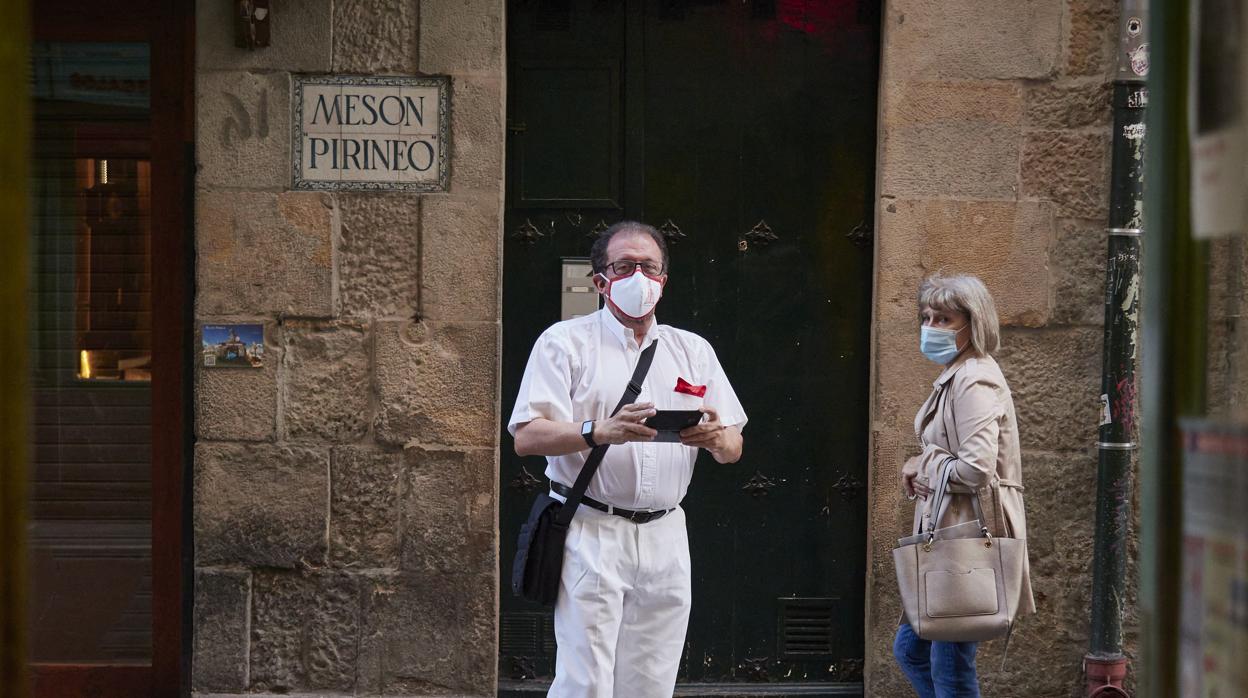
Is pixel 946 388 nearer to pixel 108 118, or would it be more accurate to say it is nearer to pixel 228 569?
pixel 228 569

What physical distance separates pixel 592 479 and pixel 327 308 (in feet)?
6.32

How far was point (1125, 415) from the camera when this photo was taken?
16.7 feet

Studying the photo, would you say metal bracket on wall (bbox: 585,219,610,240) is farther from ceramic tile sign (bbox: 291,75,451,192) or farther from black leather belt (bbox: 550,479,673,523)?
black leather belt (bbox: 550,479,673,523)

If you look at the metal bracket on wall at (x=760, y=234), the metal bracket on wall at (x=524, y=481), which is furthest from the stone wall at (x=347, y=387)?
the metal bracket on wall at (x=760, y=234)

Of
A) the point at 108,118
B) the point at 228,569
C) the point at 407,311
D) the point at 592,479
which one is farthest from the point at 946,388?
the point at 108,118

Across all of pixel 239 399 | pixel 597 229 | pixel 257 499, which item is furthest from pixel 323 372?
pixel 597 229

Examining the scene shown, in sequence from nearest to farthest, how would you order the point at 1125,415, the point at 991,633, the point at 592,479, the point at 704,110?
the point at 592,479, the point at 991,633, the point at 1125,415, the point at 704,110

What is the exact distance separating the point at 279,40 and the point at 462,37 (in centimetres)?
73

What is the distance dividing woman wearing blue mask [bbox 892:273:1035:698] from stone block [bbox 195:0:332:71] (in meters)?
2.62

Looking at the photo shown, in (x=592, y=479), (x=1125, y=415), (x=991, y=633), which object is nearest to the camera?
(x=592, y=479)

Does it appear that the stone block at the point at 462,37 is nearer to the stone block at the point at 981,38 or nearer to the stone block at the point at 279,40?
the stone block at the point at 279,40

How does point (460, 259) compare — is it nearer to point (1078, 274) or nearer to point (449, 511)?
point (449, 511)

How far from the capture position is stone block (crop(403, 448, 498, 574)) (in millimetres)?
5250

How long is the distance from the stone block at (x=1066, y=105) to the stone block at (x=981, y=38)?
0.08 meters
